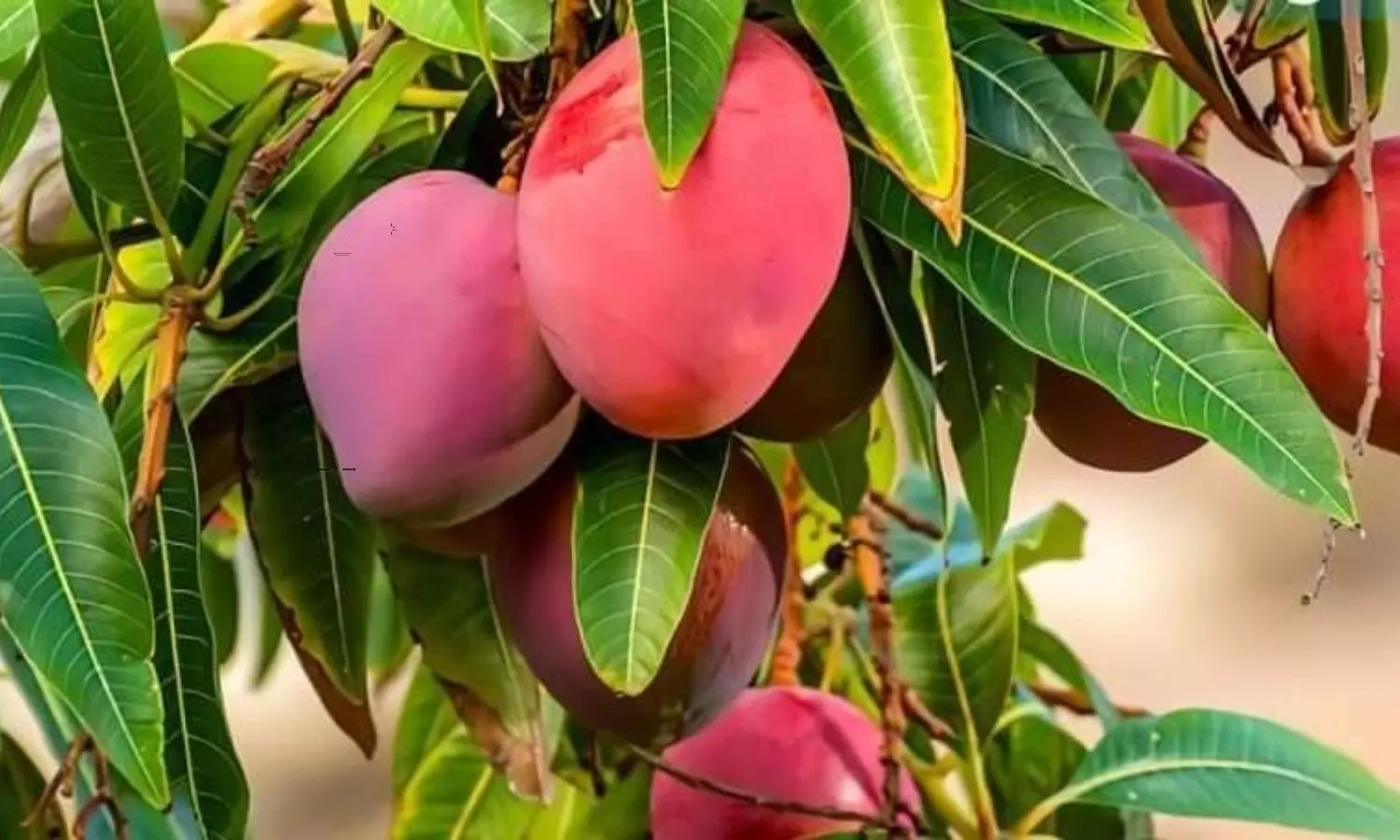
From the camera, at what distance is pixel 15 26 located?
0.50m

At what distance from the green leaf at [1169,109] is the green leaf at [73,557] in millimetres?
474

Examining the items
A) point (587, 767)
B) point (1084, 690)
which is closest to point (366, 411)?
point (587, 767)

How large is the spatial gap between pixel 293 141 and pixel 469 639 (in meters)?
0.20

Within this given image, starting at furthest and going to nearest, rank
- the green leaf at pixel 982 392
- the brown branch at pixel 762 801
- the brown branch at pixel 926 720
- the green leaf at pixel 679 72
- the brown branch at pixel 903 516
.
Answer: the brown branch at pixel 903 516, the brown branch at pixel 926 720, the brown branch at pixel 762 801, the green leaf at pixel 982 392, the green leaf at pixel 679 72

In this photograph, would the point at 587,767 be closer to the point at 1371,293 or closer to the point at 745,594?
the point at 745,594

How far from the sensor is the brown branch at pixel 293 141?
1.69 ft

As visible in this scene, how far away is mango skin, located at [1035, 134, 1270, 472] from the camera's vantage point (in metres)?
0.55

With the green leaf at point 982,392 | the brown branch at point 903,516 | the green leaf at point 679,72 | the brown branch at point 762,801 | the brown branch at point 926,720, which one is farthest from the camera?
the brown branch at point 903,516

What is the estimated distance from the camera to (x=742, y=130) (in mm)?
440

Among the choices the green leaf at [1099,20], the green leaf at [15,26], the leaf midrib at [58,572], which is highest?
the green leaf at [1099,20]

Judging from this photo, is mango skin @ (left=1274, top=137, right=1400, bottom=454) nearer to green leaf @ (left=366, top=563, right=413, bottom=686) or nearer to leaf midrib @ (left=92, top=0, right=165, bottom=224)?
leaf midrib @ (left=92, top=0, right=165, bottom=224)

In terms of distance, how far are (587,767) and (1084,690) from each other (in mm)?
238

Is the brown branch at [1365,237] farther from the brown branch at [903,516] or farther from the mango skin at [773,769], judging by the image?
the brown branch at [903,516]

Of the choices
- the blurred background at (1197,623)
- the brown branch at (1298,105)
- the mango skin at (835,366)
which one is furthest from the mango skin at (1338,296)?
the blurred background at (1197,623)
